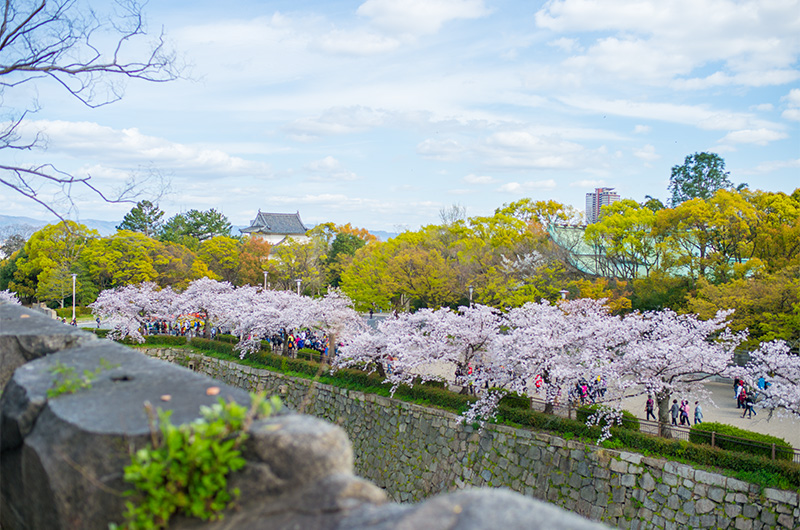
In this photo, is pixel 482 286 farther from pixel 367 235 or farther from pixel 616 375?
pixel 367 235

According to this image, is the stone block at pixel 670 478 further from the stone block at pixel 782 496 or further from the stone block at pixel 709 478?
the stone block at pixel 782 496

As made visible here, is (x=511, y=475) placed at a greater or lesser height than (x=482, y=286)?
lesser

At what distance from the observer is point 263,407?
2.97 metres

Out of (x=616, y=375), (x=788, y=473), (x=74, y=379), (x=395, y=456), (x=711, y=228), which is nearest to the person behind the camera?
(x=74, y=379)

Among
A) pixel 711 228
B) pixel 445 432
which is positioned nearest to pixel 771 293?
pixel 711 228

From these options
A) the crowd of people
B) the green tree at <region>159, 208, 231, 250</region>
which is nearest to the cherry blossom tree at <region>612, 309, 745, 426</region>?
the crowd of people

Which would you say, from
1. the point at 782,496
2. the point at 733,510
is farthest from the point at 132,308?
the point at 782,496

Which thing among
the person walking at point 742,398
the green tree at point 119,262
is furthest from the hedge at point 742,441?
the green tree at point 119,262

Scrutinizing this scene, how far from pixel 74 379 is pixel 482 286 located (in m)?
29.8

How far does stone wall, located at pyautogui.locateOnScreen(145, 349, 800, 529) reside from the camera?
12.8 meters

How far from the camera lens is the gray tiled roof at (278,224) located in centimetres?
9031

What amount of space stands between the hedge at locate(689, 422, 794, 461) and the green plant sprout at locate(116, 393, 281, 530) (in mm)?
13719

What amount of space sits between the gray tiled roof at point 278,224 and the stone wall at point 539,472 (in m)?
70.0

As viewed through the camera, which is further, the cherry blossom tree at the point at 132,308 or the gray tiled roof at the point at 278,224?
the gray tiled roof at the point at 278,224
